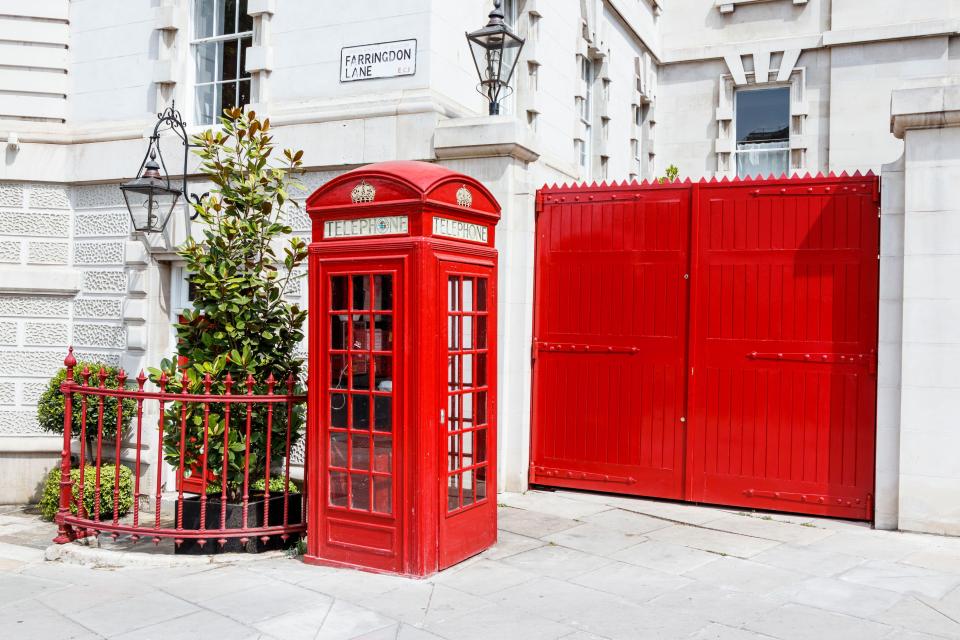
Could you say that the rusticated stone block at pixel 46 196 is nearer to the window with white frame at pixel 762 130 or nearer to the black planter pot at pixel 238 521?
the black planter pot at pixel 238 521

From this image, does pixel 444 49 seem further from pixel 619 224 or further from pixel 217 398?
pixel 217 398

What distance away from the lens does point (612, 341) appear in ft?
26.5

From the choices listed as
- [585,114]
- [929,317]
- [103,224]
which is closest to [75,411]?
[103,224]

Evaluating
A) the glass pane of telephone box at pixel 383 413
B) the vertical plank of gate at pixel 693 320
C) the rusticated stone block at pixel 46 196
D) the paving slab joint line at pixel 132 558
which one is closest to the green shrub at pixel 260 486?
the paving slab joint line at pixel 132 558

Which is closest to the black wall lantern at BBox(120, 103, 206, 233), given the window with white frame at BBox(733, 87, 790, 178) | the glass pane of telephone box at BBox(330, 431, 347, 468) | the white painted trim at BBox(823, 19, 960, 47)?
the glass pane of telephone box at BBox(330, 431, 347, 468)

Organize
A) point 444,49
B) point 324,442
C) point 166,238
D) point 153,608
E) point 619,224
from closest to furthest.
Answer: point 153,608 < point 324,442 < point 619,224 < point 444,49 < point 166,238

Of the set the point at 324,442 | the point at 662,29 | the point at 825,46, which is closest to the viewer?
the point at 324,442

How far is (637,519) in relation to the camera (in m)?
7.43

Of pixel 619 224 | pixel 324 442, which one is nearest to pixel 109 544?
pixel 324 442

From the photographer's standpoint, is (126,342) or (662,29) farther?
(662,29)

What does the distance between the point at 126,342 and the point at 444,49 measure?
4971 mm

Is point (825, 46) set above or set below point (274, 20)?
above

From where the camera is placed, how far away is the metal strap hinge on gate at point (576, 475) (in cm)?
809

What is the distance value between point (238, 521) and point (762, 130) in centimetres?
1194
